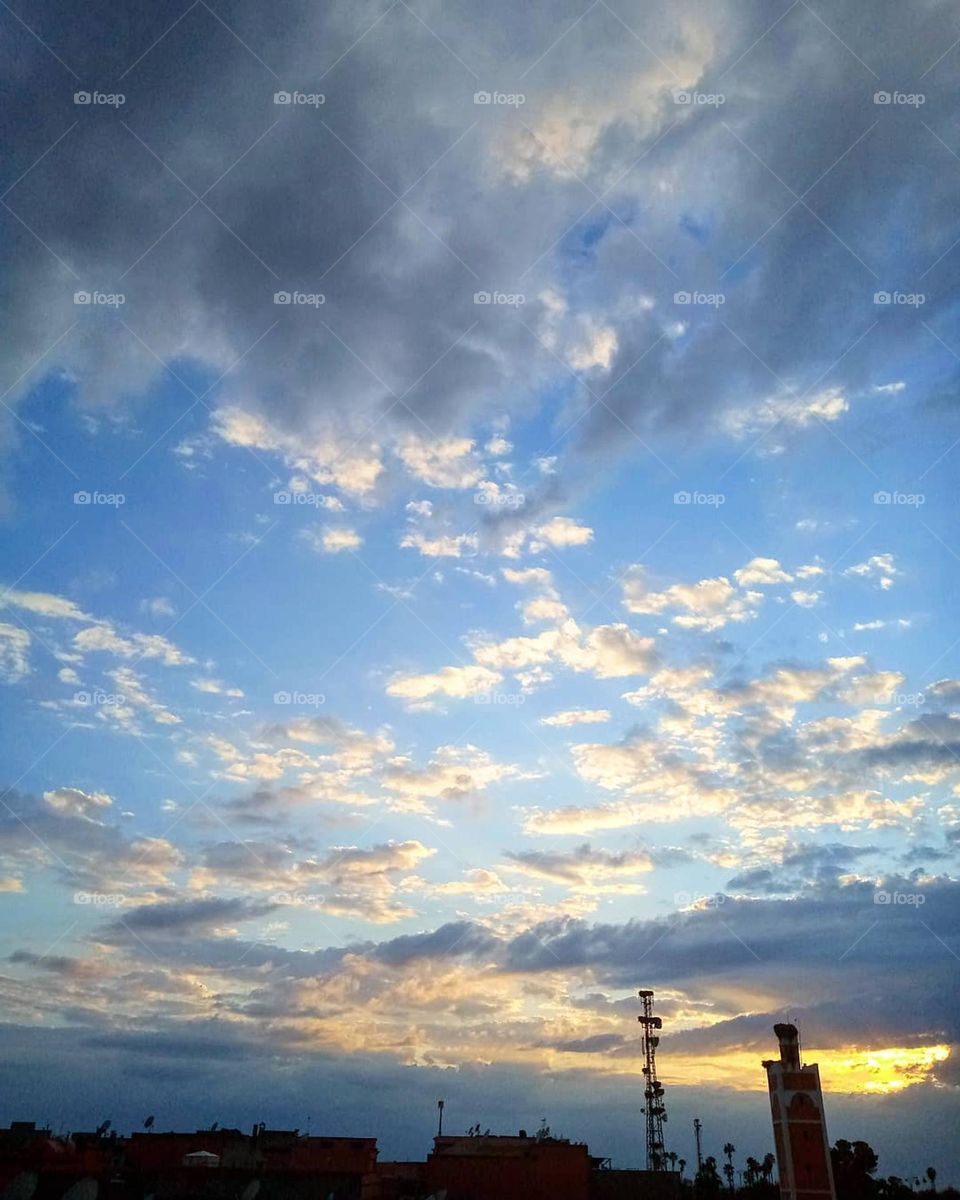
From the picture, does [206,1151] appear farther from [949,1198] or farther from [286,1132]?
[949,1198]

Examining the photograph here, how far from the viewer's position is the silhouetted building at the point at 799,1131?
48.0 meters

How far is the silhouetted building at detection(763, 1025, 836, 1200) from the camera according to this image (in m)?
48.0

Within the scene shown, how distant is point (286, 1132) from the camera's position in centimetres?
7388

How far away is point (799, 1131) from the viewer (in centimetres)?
4884

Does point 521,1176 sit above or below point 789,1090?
below

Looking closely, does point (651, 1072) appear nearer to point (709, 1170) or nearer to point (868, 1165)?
point (868, 1165)

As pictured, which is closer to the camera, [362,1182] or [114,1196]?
[114,1196]

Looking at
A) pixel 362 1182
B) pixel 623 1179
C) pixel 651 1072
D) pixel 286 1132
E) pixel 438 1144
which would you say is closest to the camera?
pixel 362 1182

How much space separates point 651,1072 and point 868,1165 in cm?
2779

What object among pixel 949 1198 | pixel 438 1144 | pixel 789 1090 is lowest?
pixel 949 1198

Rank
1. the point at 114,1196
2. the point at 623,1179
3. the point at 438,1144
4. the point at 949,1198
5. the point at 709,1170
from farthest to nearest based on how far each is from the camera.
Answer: the point at 949,1198 → the point at 709,1170 → the point at 438,1144 → the point at 623,1179 → the point at 114,1196

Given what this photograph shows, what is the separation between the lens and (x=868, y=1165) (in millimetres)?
77750

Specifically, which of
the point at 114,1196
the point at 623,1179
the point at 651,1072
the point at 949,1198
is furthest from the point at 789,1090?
the point at 949,1198

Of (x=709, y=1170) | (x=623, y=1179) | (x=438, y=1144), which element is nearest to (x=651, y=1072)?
(x=623, y=1179)
